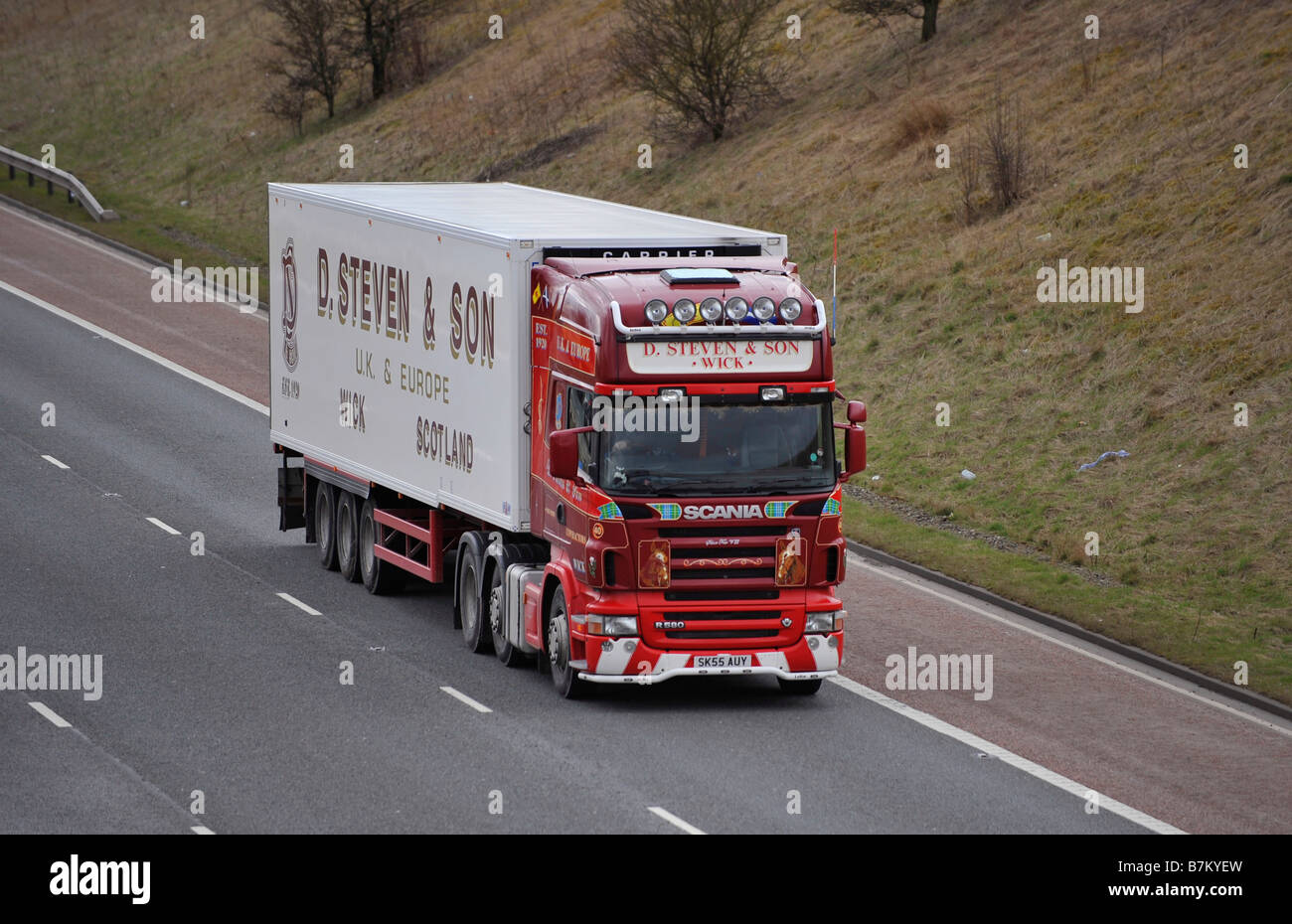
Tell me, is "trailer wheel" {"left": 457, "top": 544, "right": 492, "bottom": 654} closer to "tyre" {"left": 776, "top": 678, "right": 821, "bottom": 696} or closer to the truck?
the truck

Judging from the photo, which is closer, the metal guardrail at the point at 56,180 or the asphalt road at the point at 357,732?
the asphalt road at the point at 357,732

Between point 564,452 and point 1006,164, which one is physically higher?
point 1006,164

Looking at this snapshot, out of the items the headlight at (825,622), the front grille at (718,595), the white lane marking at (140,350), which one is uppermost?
the white lane marking at (140,350)

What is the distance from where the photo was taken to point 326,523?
23.1 m

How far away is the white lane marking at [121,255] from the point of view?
38.3m

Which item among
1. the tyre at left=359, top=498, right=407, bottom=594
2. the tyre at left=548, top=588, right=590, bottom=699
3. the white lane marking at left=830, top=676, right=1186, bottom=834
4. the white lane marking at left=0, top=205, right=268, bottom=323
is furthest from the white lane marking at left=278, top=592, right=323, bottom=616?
the white lane marking at left=0, top=205, right=268, bottom=323

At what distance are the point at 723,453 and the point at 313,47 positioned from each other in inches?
1514

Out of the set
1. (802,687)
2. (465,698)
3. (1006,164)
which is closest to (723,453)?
(802,687)

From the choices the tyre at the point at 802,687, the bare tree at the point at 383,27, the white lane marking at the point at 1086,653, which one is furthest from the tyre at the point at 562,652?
the bare tree at the point at 383,27

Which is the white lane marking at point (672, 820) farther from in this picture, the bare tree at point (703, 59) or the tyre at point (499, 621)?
the bare tree at point (703, 59)

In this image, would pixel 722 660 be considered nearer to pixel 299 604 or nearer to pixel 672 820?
pixel 672 820

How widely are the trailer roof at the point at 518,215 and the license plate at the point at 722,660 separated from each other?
4024mm

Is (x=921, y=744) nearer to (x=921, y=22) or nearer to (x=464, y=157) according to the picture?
(x=921, y=22)

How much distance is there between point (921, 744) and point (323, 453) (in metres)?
9.19
